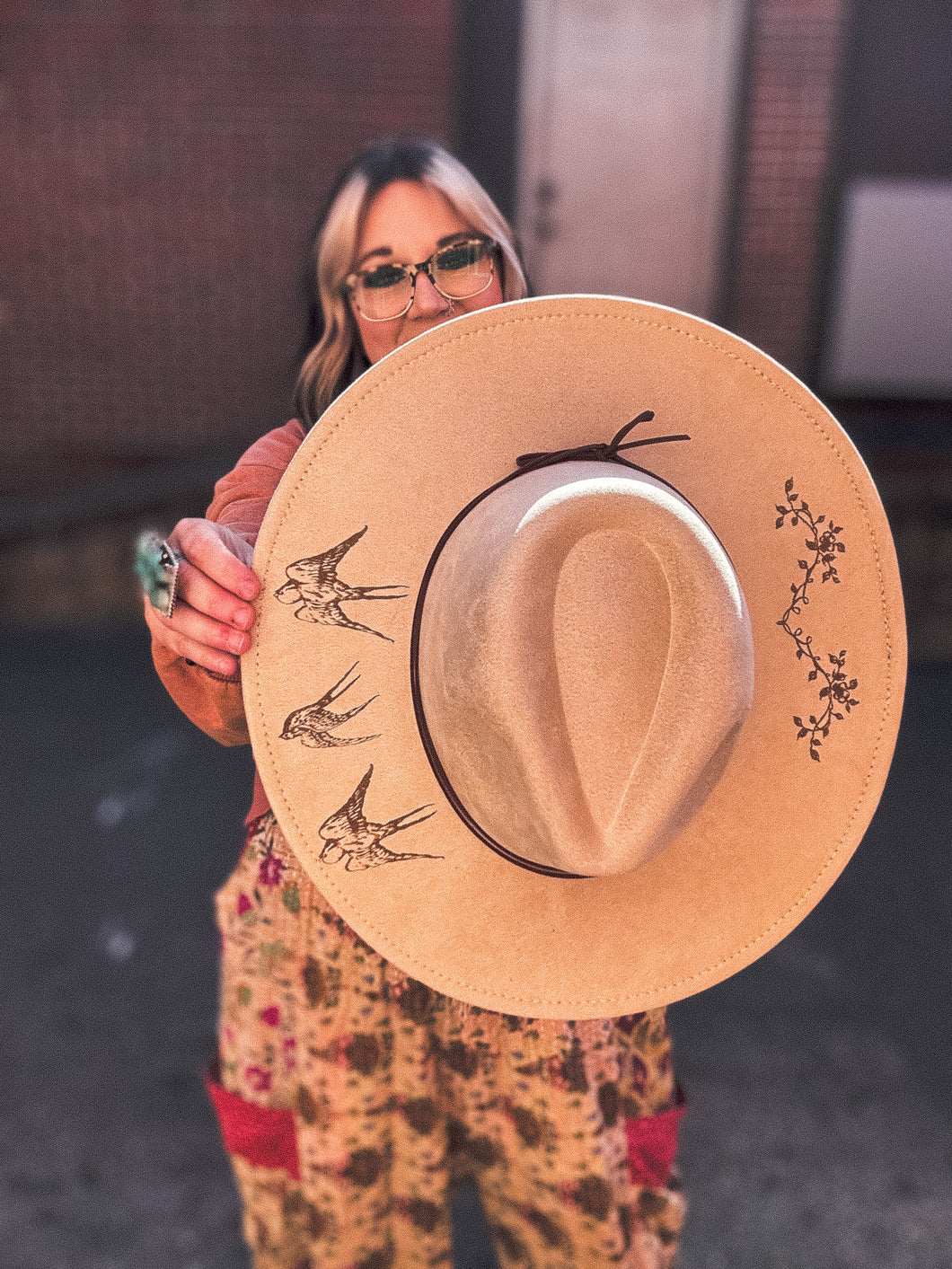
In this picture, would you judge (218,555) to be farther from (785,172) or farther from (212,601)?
(785,172)

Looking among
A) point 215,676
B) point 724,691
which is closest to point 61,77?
point 215,676

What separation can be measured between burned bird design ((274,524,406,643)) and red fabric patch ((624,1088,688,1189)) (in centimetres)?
84

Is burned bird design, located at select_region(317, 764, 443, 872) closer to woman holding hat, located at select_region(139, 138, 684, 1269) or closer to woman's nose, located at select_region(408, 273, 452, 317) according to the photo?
woman holding hat, located at select_region(139, 138, 684, 1269)

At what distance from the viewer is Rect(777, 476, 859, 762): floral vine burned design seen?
3.14 ft

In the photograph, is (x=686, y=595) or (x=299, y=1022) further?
(x=299, y=1022)

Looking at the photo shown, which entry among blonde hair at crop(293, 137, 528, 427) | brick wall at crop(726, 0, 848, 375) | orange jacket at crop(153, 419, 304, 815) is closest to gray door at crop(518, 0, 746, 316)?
brick wall at crop(726, 0, 848, 375)

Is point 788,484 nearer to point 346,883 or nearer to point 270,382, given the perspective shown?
point 346,883

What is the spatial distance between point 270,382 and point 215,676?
493 cm

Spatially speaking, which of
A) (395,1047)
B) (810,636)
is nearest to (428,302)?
(810,636)

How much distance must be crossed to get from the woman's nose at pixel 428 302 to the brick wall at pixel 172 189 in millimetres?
4117

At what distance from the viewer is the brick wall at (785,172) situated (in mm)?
5012

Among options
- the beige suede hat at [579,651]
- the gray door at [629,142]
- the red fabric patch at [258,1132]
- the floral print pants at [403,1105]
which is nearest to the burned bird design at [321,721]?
the beige suede hat at [579,651]

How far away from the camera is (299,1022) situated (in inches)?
48.1

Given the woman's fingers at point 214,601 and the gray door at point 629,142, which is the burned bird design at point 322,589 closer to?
the woman's fingers at point 214,601
